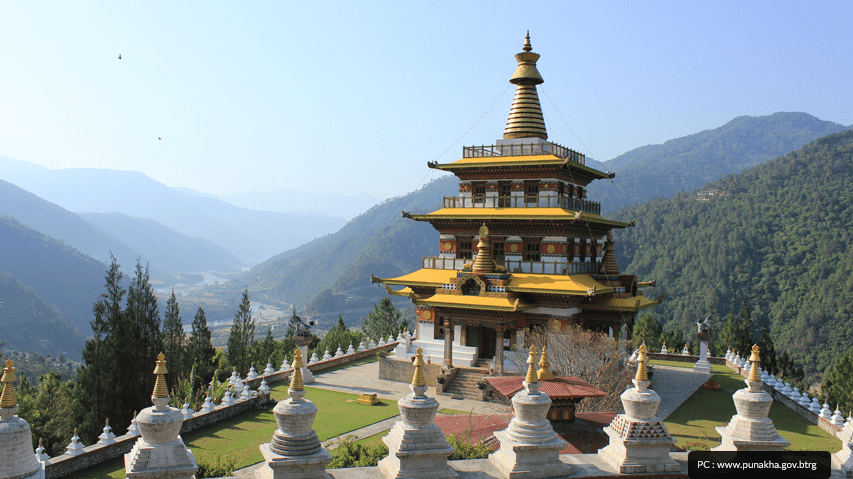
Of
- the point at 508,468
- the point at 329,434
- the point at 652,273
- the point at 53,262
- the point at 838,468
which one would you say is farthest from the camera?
the point at 53,262

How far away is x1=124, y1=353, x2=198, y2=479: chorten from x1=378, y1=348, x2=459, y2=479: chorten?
223 centimetres

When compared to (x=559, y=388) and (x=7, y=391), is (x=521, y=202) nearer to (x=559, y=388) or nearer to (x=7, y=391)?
(x=559, y=388)

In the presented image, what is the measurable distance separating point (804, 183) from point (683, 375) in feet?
371

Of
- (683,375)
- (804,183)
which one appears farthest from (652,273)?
(683,375)

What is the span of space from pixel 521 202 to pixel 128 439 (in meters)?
20.4

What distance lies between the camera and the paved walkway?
23344 millimetres

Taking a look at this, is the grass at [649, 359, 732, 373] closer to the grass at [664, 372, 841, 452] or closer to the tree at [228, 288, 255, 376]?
the grass at [664, 372, 841, 452]

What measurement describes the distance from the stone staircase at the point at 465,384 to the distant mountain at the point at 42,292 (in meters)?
136

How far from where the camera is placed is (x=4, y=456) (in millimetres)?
5859

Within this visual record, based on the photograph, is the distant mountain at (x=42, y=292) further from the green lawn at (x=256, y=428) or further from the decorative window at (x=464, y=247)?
A: the green lawn at (x=256, y=428)

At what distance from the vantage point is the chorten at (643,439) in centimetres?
759

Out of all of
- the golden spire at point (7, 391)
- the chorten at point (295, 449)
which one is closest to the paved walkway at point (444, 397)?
the chorten at point (295, 449)

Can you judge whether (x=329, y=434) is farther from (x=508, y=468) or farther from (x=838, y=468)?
(x=838, y=468)

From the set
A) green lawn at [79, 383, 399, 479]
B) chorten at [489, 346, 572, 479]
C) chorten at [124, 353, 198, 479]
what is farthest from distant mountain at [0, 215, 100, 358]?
chorten at [489, 346, 572, 479]
